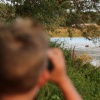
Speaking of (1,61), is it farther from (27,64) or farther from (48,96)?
(48,96)

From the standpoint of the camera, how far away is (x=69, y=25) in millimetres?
16047

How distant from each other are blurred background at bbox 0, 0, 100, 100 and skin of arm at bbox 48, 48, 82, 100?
372 cm

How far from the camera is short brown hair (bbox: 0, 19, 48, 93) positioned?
87cm

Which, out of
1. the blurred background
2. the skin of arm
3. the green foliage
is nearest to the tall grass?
the blurred background

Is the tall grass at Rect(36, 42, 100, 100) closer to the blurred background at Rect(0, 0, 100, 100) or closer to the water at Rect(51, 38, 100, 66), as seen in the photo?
the blurred background at Rect(0, 0, 100, 100)

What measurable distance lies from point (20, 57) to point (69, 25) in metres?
15.2


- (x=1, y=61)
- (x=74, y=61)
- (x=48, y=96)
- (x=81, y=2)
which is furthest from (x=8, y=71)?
(x=81, y=2)

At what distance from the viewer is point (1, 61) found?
0.89 metres

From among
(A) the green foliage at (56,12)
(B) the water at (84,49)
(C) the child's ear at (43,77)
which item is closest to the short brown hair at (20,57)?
(C) the child's ear at (43,77)

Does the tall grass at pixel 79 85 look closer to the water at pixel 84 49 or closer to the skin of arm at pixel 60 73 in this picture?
the water at pixel 84 49

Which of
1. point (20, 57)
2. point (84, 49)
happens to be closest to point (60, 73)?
point (20, 57)

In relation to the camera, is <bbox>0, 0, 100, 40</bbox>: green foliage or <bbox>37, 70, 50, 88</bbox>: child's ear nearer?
<bbox>37, 70, 50, 88</bbox>: child's ear

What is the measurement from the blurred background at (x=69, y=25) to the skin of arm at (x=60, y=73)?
3722 mm

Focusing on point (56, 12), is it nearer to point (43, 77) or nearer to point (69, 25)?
point (69, 25)
